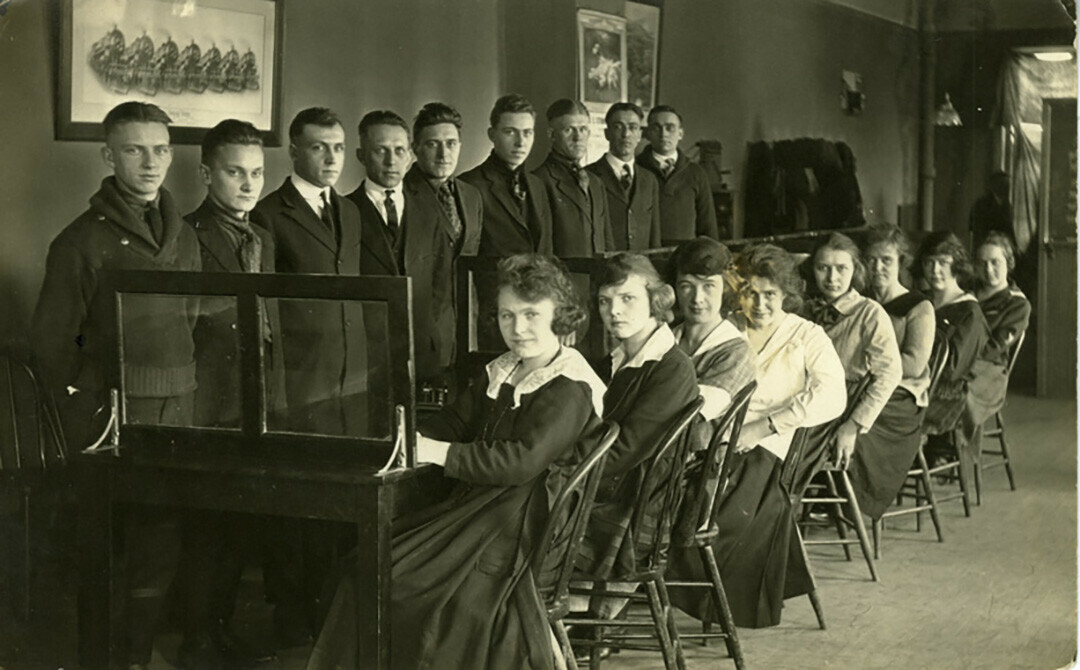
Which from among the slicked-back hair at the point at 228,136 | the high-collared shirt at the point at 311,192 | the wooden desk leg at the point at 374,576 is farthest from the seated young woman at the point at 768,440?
the slicked-back hair at the point at 228,136

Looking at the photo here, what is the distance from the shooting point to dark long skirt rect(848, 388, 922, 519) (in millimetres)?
3555

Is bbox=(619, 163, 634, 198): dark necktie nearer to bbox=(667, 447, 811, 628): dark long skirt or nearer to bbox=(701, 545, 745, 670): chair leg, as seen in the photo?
bbox=(667, 447, 811, 628): dark long skirt

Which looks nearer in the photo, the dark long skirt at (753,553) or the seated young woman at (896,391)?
the dark long skirt at (753,553)

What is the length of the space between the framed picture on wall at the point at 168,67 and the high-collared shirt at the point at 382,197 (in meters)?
0.22

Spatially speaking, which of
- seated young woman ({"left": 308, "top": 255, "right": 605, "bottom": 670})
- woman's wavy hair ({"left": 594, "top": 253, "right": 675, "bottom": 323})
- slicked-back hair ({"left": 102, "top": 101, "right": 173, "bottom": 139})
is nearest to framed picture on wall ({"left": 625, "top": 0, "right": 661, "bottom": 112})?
woman's wavy hair ({"left": 594, "top": 253, "right": 675, "bottom": 323})

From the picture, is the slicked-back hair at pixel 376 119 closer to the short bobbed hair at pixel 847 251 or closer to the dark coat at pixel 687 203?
the dark coat at pixel 687 203

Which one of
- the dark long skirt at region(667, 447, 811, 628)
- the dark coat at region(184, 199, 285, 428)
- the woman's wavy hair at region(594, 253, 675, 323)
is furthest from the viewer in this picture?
the dark long skirt at region(667, 447, 811, 628)

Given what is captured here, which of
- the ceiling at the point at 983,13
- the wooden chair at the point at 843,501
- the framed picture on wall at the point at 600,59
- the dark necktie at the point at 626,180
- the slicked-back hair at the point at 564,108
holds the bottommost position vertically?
the wooden chair at the point at 843,501

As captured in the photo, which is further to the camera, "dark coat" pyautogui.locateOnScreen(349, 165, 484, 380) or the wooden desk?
"dark coat" pyautogui.locateOnScreen(349, 165, 484, 380)

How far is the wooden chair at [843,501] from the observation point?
3.51 m

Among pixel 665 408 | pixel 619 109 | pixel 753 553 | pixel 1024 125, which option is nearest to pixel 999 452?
pixel 753 553

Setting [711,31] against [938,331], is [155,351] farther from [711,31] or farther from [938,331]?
[938,331]

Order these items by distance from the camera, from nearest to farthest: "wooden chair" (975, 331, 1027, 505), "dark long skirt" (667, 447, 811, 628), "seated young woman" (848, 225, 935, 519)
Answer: "dark long skirt" (667, 447, 811, 628)
"seated young woman" (848, 225, 935, 519)
"wooden chair" (975, 331, 1027, 505)

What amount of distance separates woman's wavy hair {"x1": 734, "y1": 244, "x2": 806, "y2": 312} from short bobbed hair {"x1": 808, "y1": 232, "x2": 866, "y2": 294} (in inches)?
2.0
